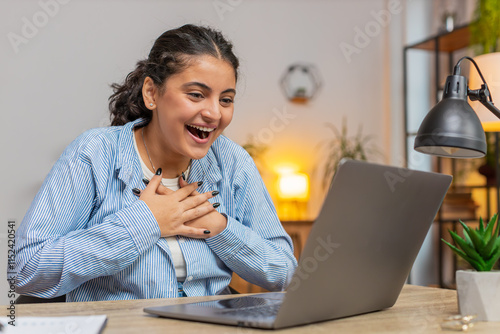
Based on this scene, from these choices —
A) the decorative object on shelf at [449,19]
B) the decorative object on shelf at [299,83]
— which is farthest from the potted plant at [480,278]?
the decorative object on shelf at [449,19]

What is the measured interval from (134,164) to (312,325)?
2.61 feet

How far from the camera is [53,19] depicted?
354cm

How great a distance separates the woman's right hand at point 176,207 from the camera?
1.35 meters

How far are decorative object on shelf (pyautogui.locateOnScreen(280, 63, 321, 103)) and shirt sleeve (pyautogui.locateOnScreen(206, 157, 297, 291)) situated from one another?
8.84 ft

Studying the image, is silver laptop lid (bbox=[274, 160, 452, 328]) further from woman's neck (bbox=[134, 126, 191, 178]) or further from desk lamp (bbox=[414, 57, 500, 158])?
woman's neck (bbox=[134, 126, 191, 178])

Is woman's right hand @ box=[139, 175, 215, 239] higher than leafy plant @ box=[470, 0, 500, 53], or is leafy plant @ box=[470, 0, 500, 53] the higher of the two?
leafy plant @ box=[470, 0, 500, 53]

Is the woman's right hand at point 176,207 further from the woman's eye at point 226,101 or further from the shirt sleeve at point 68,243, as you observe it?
the woman's eye at point 226,101

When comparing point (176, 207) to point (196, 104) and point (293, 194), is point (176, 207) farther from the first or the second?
point (293, 194)

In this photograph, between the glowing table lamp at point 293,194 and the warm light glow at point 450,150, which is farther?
the glowing table lamp at point 293,194

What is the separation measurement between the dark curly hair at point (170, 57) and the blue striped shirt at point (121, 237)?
104 mm

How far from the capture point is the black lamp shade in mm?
976

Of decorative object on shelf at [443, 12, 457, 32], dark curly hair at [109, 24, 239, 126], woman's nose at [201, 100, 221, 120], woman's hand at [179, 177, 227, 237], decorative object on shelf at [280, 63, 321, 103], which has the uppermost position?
decorative object on shelf at [443, 12, 457, 32]

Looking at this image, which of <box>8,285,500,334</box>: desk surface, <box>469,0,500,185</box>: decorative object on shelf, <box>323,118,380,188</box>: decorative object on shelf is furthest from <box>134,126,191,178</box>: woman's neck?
<box>323,118,380,188</box>: decorative object on shelf

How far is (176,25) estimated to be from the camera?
404 centimetres
